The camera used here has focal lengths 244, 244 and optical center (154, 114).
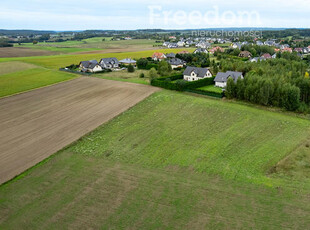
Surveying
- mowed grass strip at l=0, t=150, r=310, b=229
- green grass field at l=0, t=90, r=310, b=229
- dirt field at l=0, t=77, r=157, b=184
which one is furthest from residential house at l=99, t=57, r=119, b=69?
mowed grass strip at l=0, t=150, r=310, b=229

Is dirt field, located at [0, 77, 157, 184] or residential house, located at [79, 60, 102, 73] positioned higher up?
residential house, located at [79, 60, 102, 73]

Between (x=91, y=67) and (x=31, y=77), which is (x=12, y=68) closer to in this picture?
(x=31, y=77)

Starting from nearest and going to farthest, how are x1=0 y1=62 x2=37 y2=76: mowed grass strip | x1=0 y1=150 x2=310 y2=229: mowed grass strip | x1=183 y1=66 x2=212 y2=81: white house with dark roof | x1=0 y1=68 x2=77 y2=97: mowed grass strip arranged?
x1=0 y1=150 x2=310 y2=229: mowed grass strip, x1=0 y1=68 x2=77 y2=97: mowed grass strip, x1=183 y1=66 x2=212 y2=81: white house with dark roof, x1=0 y1=62 x2=37 y2=76: mowed grass strip

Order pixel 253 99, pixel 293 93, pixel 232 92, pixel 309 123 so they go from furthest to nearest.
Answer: pixel 232 92, pixel 253 99, pixel 293 93, pixel 309 123

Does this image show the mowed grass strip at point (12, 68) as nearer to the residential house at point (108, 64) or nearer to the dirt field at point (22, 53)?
the residential house at point (108, 64)

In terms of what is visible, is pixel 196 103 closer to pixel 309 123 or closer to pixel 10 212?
pixel 309 123

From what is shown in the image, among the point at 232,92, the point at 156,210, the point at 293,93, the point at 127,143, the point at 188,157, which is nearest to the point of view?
the point at 156,210


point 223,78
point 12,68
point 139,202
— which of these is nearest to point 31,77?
point 12,68

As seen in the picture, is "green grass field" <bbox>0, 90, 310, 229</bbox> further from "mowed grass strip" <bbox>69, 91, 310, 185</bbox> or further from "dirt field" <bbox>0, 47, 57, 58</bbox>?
"dirt field" <bbox>0, 47, 57, 58</bbox>

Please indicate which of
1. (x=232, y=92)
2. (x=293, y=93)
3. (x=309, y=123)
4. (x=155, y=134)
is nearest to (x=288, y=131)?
(x=309, y=123)
